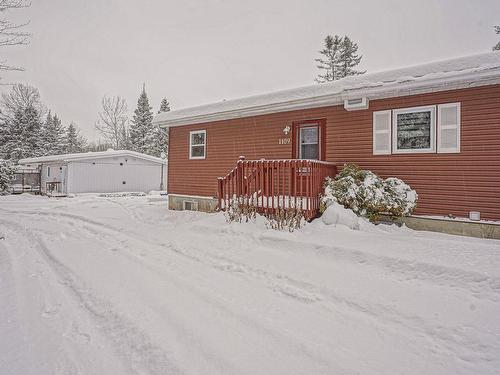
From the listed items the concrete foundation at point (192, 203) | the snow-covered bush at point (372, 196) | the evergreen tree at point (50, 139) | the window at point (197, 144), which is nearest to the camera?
the snow-covered bush at point (372, 196)

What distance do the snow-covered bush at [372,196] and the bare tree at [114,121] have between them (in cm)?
4024

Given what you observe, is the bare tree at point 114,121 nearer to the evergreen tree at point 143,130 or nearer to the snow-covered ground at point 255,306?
the evergreen tree at point 143,130

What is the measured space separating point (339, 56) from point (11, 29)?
2869 centimetres

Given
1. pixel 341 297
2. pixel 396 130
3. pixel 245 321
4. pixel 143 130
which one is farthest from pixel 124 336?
pixel 143 130

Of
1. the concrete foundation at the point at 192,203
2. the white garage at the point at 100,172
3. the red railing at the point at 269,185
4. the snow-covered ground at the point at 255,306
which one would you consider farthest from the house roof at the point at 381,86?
the white garage at the point at 100,172

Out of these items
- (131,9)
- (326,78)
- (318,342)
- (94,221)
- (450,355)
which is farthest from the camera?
(131,9)

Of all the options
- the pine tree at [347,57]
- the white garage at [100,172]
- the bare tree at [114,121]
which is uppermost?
the pine tree at [347,57]

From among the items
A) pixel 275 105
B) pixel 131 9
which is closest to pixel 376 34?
pixel 275 105

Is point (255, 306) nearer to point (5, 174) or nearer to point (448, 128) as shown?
point (448, 128)

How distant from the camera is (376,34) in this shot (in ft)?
154

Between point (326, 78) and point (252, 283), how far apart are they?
3079 cm

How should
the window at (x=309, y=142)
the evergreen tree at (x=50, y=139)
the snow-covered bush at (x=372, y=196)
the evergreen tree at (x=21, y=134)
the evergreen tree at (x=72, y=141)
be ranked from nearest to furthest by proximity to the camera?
1. the snow-covered bush at (x=372, y=196)
2. the window at (x=309, y=142)
3. the evergreen tree at (x=21, y=134)
4. the evergreen tree at (x=50, y=139)
5. the evergreen tree at (x=72, y=141)

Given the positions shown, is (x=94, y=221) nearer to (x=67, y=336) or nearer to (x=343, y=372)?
(x=67, y=336)

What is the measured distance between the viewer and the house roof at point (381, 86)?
19.1 feet
